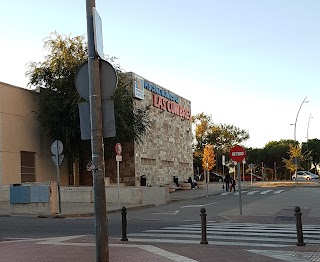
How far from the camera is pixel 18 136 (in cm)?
3050

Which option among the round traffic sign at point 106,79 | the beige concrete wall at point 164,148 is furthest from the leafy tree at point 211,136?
the round traffic sign at point 106,79

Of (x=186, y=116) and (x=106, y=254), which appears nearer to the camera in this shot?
(x=106, y=254)

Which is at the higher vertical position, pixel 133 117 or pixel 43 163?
pixel 133 117

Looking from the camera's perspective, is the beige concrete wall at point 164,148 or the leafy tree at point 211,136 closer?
the beige concrete wall at point 164,148

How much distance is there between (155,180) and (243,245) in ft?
99.1

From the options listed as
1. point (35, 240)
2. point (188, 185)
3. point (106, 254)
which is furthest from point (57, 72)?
point (106, 254)

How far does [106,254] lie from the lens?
23.8ft

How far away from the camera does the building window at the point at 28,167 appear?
3114 cm

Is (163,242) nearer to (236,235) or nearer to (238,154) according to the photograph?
(236,235)

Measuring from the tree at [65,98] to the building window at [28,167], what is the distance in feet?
6.23

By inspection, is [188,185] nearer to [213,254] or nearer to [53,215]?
[53,215]

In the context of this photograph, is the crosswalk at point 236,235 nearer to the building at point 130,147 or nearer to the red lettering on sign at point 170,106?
the building at point 130,147

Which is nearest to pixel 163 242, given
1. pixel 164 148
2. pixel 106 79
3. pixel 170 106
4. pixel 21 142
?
pixel 106 79

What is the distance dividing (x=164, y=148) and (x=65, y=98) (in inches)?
569
